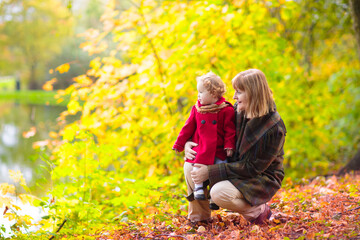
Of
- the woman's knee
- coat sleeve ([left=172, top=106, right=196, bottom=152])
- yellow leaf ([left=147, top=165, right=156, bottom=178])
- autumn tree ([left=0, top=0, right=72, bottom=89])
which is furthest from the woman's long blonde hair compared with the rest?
autumn tree ([left=0, top=0, right=72, bottom=89])

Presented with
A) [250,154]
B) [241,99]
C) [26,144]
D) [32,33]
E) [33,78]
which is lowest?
[26,144]

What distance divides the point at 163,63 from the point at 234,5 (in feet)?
3.73

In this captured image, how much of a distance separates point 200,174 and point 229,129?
0.37 metres

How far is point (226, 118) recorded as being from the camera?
235 centimetres

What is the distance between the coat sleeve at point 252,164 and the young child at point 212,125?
0.25 ft

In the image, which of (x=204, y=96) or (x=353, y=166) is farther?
(x=353, y=166)

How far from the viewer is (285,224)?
2.33m

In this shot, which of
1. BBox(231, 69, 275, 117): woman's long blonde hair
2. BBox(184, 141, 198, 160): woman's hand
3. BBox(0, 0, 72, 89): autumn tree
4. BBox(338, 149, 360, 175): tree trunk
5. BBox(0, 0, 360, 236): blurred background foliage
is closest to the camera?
BBox(231, 69, 275, 117): woman's long blonde hair

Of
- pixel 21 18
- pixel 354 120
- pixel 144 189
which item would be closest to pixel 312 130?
pixel 354 120

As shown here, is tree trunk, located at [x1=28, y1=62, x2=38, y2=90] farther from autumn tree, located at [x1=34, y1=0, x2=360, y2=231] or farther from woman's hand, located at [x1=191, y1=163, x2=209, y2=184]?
woman's hand, located at [x1=191, y1=163, x2=209, y2=184]

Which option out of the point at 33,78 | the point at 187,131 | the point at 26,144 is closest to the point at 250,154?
the point at 187,131

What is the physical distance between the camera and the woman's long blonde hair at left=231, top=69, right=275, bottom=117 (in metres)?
2.26

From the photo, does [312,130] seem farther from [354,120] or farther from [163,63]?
[163,63]

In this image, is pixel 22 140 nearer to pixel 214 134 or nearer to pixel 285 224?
pixel 214 134
